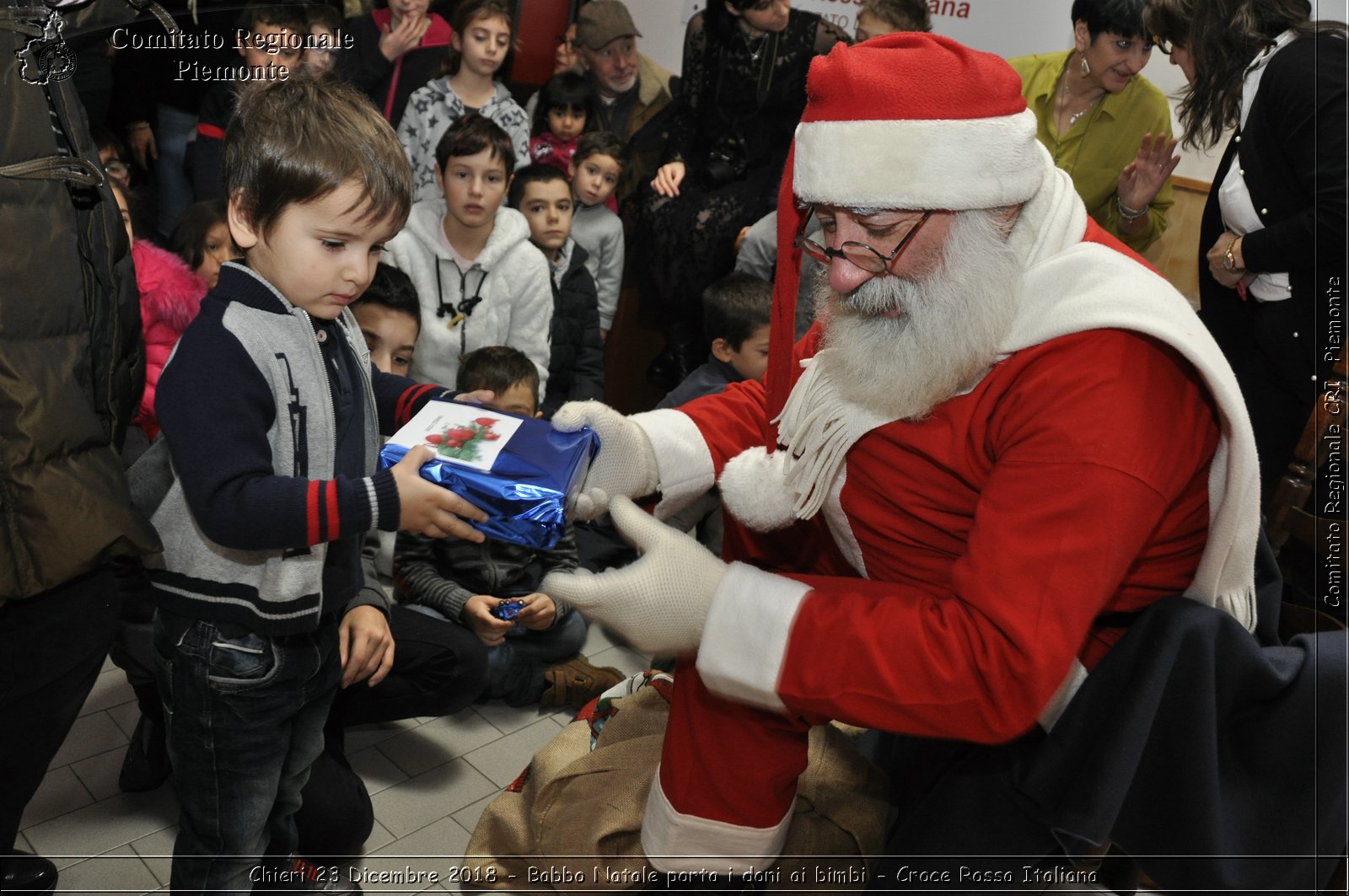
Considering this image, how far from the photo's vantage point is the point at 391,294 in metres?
2.57

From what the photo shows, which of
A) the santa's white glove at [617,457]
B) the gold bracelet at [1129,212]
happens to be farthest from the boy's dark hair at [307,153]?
the gold bracelet at [1129,212]

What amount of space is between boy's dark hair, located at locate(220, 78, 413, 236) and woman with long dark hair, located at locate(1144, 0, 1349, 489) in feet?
6.17

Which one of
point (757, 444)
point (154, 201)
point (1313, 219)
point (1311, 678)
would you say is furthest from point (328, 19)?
point (1311, 678)

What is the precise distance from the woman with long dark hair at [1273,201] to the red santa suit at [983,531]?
1.13m

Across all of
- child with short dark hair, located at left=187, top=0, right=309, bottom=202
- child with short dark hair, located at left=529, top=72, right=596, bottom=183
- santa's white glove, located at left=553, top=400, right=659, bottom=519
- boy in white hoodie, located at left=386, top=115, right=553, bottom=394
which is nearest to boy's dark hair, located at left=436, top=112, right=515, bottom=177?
boy in white hoodie, located at left=386, top=115, right=553, bottom=394

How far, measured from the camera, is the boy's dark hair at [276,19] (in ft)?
10.4

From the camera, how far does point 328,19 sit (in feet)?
10.9

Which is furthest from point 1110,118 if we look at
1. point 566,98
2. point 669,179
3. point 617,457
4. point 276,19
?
point 276,19

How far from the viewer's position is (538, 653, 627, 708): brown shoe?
260 cm

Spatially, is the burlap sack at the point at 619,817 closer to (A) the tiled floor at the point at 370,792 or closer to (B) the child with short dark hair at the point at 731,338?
(A) the tiled floor at the point at 370,792

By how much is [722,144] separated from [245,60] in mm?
1554

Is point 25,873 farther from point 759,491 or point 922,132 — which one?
point 922,132

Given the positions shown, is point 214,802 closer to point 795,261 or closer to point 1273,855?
point 795,261

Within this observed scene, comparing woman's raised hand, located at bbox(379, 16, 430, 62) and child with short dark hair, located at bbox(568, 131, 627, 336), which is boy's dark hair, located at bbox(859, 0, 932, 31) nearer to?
child with short dark hair, located at bbox(568, 131, 627, 336)
